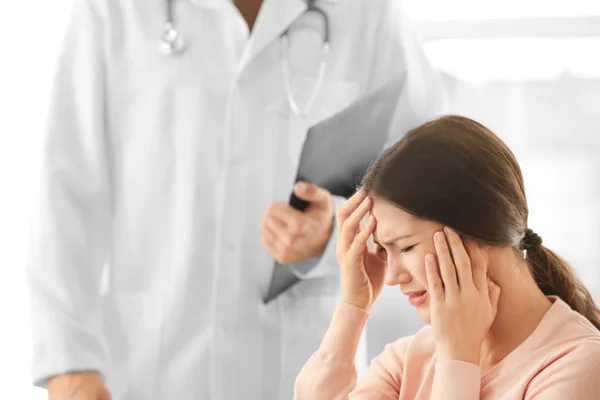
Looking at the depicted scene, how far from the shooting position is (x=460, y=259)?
825 millimetres

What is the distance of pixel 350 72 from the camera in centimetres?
127

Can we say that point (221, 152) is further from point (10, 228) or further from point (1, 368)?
point (1, 368)

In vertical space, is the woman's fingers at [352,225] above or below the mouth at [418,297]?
above

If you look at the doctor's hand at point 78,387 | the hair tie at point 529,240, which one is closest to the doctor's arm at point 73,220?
the doctor's hand at point 78,387

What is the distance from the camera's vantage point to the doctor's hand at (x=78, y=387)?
Result: 109 centimetres

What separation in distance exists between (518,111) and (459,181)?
2.84 feet

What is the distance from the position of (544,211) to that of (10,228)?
41.7 inches

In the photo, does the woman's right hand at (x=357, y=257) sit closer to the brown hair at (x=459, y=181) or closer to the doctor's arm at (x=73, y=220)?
the brown hair at (x=459, y=181)

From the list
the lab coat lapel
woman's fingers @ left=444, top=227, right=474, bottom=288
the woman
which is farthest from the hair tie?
the lab coat lapel

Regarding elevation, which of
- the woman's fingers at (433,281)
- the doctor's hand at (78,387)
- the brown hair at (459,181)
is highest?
the brown hair at (459,181)

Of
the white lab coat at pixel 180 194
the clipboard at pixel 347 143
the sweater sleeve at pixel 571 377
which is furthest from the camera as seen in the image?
the white lab coat at pixel 180 194

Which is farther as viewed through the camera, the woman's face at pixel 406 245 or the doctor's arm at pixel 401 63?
the doctor's arm at pixel 401 63

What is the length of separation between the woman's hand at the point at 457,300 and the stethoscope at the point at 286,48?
467 millimetres

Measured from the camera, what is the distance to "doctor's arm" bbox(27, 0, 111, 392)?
1.12 meters
